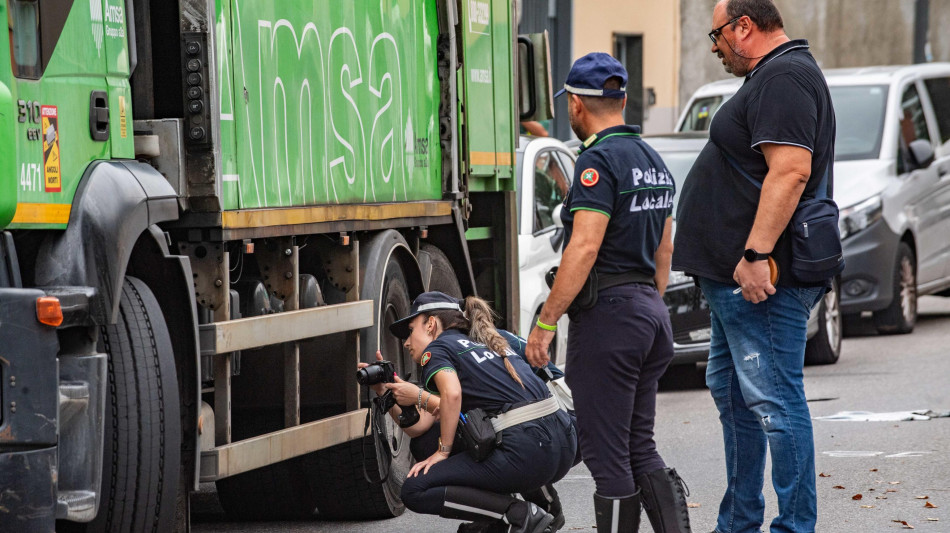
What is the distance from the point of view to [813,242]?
5566mm

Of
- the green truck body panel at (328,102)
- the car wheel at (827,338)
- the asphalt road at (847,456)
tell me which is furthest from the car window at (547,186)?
the green truck body panel at (328,102)

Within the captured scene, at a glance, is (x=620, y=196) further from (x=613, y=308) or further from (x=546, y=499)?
(x=546, y=499)

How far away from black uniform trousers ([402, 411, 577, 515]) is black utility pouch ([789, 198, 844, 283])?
3.68 ft

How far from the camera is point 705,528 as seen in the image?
670 centimetres

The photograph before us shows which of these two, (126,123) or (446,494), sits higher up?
(126,123)

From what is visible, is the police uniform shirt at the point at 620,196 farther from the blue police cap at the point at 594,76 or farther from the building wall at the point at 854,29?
the building wall at the point at 854,29

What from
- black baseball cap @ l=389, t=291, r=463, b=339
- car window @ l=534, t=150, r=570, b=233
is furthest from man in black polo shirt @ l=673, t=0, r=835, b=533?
car window @ l=534, t=150, r=570, b=233

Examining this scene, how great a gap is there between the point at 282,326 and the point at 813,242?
1.96 metres

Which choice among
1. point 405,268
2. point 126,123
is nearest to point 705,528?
point 405,268

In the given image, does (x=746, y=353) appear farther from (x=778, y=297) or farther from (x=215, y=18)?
(x=215, y=18)

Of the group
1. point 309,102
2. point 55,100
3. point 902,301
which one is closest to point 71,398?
point 55,100

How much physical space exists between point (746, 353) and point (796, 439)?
34 cm

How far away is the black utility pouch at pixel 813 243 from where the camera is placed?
556 centimetres

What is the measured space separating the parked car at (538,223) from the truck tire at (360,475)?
266 centimetres
